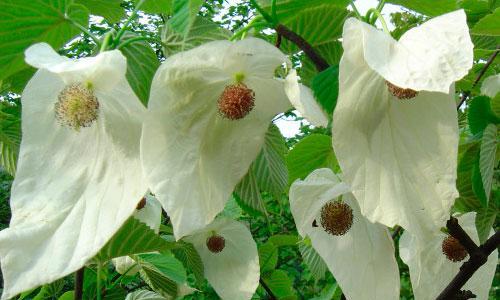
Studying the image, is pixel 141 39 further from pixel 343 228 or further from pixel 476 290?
pixel 476 290

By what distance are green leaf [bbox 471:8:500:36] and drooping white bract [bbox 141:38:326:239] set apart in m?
0.31

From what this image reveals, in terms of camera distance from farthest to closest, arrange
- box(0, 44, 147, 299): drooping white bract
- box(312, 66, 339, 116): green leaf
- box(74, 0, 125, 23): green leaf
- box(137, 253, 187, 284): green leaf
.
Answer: box(137, 253, 187, 284): green leaf < box(74, 0, 125, 23): green leaf < box(312, 66, 339, 116): green leaf < box(0, 44, 147, 299): drooping white bract

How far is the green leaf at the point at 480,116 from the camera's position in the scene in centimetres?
81

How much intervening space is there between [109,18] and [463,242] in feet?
1.69

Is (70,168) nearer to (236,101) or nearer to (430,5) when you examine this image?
(236,101)

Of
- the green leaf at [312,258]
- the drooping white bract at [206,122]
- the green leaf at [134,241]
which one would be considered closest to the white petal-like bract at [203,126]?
the drooping white bract at [206,122]

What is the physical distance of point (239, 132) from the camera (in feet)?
1.88

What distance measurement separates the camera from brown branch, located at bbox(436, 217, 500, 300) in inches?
→ 28.0

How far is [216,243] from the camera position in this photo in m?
1.12

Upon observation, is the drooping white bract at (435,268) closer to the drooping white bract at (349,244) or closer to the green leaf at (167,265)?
the drooping white bract at (349,244)

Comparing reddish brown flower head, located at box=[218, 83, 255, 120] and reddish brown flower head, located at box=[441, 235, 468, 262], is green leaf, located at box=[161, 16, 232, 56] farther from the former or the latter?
reddish brown flower head, located at box=[441, 235, 468, 262]

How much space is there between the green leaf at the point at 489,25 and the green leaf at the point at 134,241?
1.46 feet

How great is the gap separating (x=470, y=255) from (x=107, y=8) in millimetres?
539

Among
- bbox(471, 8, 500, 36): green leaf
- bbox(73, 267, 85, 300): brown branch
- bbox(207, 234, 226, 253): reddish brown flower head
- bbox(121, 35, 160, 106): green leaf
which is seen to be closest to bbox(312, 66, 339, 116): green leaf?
bbox(121, 35, 160, 106): green leaf
